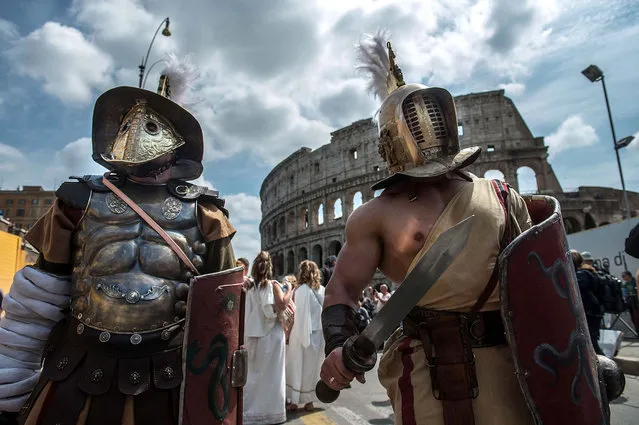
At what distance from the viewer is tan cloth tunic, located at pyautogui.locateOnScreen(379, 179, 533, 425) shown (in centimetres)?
135

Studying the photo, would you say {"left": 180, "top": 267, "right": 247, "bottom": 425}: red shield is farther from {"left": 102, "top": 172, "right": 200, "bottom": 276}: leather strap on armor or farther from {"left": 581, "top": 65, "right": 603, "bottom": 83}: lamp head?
{"left": 581, "top": 65, "right": 603, "bottom": 83}: lamp head

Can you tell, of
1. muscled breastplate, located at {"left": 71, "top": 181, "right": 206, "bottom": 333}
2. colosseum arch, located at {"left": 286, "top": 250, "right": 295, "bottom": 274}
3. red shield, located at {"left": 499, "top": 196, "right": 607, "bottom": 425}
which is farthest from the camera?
colosseum arch, located at {"left": 286, "top": 250, "right": 295, "bottom": 274}

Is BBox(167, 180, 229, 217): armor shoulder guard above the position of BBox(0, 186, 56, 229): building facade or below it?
below

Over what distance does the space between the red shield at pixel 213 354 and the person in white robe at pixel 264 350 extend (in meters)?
2.66

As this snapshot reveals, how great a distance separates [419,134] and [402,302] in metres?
0.86

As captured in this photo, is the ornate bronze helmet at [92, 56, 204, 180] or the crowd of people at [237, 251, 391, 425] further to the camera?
the crowd of people at [237, 251, 391, 425]

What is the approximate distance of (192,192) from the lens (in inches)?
88.9

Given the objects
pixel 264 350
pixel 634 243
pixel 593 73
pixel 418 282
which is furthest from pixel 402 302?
pixel 593 73

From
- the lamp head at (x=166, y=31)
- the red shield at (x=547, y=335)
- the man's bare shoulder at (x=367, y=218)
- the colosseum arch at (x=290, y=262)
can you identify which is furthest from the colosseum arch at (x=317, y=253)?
the red shield at (x=547, y=335)

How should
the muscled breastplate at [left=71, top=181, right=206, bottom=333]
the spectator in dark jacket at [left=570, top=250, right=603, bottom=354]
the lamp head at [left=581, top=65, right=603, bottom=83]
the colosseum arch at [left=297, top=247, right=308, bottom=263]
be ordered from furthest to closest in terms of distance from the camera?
the colosseum arch at [left=297, top=247, right=308, bottom=263] < the lamp head at [left=581, top=65, right=603, bottom=83] < the spectator in dark jacket at [left=570, top=250, right=603, bottom=354] < the muscled breastplate at [left=71, top=181, right=206, bottom=333]

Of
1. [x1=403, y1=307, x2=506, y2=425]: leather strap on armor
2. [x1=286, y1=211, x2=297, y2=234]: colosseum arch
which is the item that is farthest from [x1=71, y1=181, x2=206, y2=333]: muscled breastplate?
[x1=286, y1=211, x2=297, y2=234]: colosseum arch

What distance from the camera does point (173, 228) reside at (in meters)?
2.10

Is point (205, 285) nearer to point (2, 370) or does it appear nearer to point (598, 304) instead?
point (2, 370)

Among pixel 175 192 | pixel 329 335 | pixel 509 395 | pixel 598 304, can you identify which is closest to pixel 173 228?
pixel 175 192
